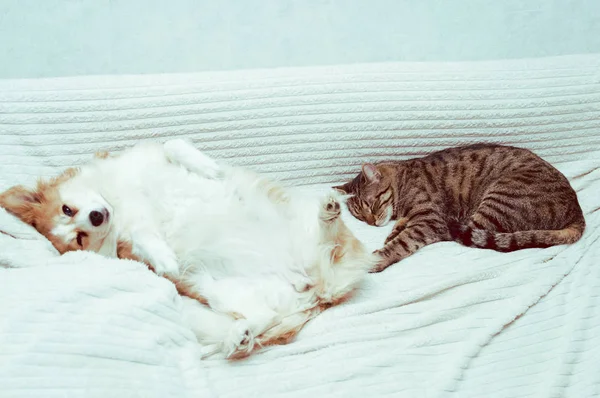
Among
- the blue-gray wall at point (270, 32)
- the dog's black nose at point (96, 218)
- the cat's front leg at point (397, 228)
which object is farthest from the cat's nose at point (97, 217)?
the cat's front leg at point (397, 228)

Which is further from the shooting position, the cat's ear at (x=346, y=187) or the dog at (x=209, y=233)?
the cat's ear at (x=346, y=187)

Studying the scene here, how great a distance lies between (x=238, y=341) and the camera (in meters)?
1.59

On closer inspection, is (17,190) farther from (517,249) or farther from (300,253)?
(517,249)

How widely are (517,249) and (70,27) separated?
2.03 m

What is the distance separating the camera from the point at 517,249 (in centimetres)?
209

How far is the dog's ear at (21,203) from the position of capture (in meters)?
1.74

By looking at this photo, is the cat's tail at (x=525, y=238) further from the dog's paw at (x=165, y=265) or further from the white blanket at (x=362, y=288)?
the dog's paw at (x=165, y=265)

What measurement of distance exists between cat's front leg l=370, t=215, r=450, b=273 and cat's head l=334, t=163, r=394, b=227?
0.42ft

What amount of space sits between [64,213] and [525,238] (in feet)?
5.40

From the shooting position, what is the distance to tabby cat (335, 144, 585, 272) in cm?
212

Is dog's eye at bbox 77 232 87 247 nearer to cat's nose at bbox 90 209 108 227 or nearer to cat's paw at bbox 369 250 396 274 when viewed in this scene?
cat's nose at bbox 90 209 108 227

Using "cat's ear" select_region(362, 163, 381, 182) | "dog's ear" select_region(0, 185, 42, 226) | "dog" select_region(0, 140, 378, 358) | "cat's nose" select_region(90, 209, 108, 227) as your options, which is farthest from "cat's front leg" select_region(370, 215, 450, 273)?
"dog's ear" select_region(0, 185, 42, 226)

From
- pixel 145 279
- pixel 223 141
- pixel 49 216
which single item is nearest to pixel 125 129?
pixel 223 141

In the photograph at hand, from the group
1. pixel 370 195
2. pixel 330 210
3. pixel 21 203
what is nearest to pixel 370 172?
pixel 370 195
